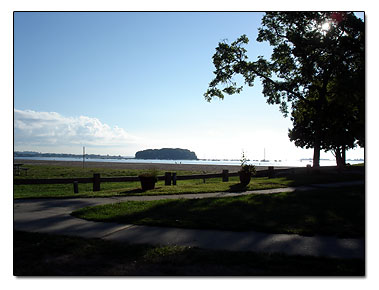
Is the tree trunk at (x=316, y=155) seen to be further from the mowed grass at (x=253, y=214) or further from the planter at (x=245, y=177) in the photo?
the mowed grass at (x=253, y=214)

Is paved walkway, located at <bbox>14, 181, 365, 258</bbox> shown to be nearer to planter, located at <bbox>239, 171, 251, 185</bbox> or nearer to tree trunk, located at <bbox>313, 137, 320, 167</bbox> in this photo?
planter, located at <bbox>239, 171, 251, 185</bbox>

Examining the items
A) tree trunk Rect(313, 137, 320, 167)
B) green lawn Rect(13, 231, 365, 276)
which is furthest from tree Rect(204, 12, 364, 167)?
green lawn Rect(13, 231, 365, 276)

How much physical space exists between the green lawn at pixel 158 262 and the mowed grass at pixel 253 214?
1.65 meters

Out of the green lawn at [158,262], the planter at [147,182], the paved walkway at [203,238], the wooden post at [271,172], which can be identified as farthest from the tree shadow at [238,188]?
the green lawn at [158,262]

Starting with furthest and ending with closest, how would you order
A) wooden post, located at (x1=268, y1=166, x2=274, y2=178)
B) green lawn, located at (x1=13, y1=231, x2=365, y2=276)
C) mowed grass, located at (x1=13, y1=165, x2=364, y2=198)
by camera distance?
wooden post, located at (x1=268, y1=166, x2=274, y2=178) → mowed grass, located at (x1=13, y1=165, x2=364, y2=198) → green lawn, located at (x1=13, y1=231, x2=365, y2=276)

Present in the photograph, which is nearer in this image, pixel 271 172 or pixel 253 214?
pixel 253 214

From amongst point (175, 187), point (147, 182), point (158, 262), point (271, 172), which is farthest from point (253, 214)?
point (271, 172)

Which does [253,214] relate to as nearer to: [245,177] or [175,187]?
[175,187]

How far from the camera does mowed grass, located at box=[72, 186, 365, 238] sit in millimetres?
6133

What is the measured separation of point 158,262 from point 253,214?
3951 millimetres

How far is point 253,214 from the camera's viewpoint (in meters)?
7.50

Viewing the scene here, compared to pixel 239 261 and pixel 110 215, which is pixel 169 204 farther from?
pixel 239 261

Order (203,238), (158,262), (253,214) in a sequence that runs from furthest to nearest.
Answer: (253,214) → (203,238) → (158,262)

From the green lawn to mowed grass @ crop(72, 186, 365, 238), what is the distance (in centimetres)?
165
